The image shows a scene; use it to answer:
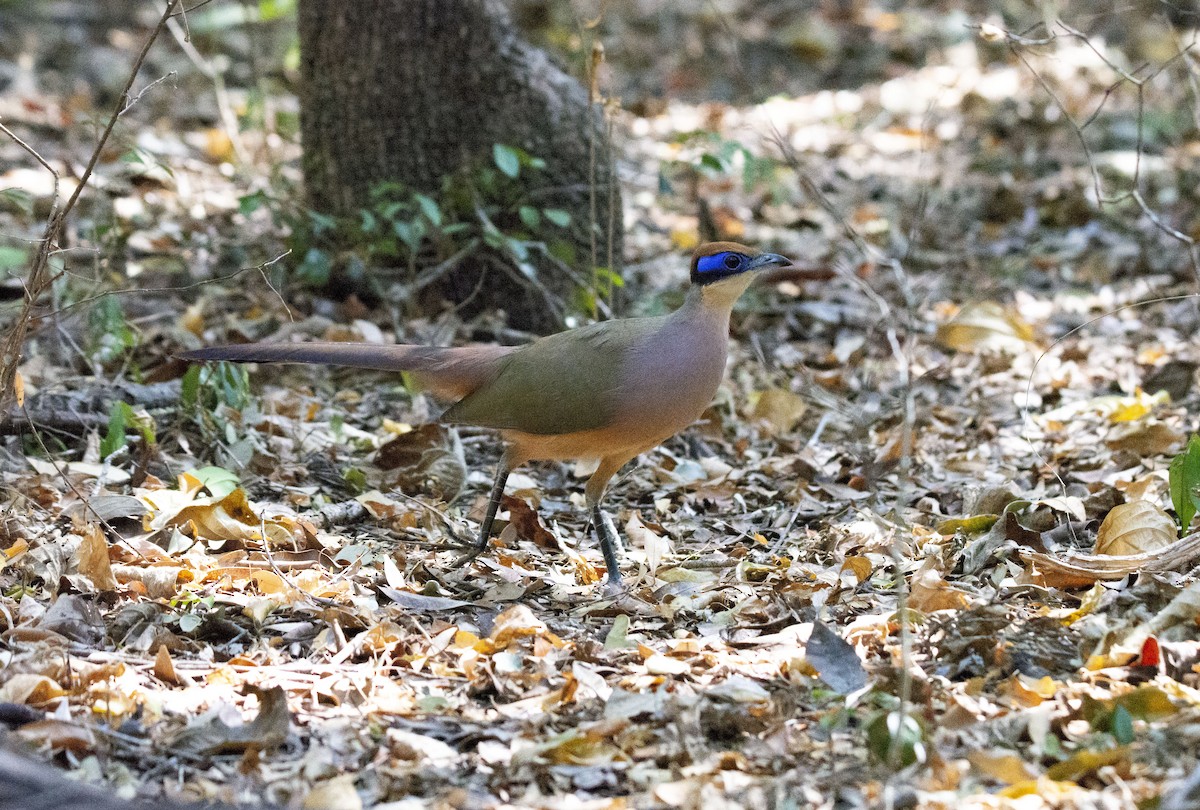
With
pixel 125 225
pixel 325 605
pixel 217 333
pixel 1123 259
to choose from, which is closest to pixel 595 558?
pixel 325 605

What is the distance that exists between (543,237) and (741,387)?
1.32m

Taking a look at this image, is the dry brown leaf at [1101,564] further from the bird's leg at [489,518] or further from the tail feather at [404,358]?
the tail feather at [404,358]

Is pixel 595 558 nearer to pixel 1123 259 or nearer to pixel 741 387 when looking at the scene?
pixel 741 387

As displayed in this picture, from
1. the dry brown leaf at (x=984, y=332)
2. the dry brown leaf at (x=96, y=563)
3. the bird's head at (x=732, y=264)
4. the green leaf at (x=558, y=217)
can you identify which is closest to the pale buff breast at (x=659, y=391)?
the bird's head at (x=732, y=264)

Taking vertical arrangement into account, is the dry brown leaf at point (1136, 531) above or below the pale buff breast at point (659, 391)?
below

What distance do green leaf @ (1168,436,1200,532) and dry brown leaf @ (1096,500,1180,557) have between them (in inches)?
2.7

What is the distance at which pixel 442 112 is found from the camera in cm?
702

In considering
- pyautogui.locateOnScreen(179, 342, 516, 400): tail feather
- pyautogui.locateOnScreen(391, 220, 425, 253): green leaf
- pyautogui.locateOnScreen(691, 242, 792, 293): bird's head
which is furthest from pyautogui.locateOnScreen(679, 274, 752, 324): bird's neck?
pyautogui.locateOnScreen(391, 220, 425, 253): green leaf

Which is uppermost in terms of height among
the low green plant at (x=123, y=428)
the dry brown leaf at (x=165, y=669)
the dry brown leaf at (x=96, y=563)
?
the low green plant at (x=123, y=428)

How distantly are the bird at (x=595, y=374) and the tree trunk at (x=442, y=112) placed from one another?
1.68 m

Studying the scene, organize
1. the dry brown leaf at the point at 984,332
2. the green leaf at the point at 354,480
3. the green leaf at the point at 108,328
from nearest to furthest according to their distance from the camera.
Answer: the green leaf at the point at 354,480
the green leaf at the point at 108,328
the dry brown leaf at the point at 984,332

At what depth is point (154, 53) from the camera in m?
11.5

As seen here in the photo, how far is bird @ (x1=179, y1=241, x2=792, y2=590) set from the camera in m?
4.86

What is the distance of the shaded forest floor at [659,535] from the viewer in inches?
131
